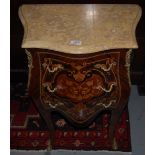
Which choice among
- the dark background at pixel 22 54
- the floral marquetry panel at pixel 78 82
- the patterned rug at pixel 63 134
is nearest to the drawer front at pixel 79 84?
the floral marquetry panel at pixel 78 82

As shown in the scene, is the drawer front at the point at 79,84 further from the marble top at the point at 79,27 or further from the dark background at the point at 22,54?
the dark background at the point at 22,54

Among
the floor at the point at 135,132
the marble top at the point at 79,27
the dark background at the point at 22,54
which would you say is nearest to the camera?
the marble top at the point at 79,27

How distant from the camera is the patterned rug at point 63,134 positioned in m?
2.19

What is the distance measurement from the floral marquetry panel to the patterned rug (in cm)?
32

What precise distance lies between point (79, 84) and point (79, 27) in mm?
307

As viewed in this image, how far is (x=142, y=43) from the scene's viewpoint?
97.0 inches

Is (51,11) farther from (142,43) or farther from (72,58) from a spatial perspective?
(142,43)

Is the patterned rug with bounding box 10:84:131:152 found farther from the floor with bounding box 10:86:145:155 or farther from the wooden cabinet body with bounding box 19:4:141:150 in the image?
the wooden cabinet body with bounding box 19:4:141:150

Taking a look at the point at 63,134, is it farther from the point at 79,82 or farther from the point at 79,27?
the point at 79,27

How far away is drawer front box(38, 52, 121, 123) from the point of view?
1683mm

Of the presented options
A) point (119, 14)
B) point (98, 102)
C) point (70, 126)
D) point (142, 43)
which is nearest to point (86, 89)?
point (98, 102)

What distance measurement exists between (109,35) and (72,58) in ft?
0.75

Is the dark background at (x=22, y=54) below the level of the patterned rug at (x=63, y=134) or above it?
above

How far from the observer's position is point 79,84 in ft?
5.82
